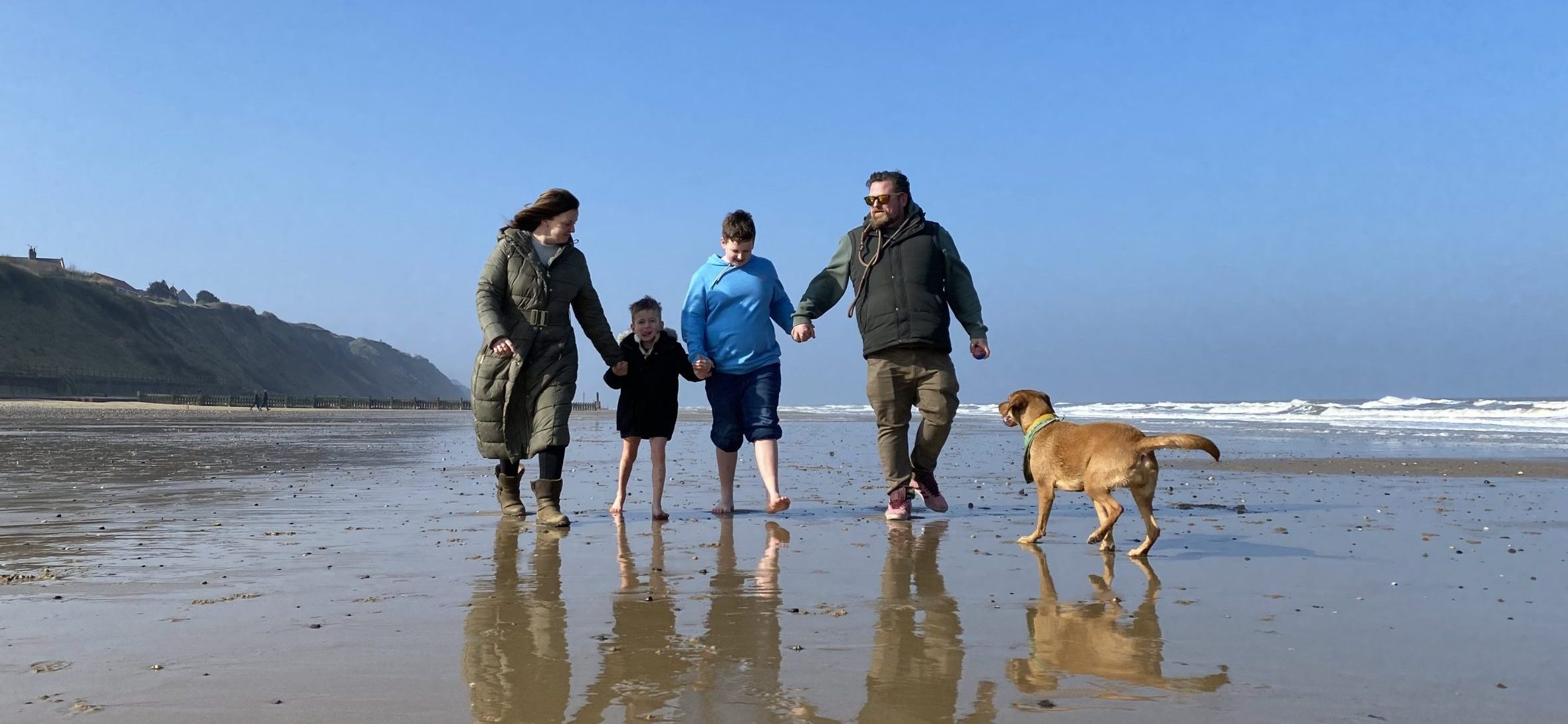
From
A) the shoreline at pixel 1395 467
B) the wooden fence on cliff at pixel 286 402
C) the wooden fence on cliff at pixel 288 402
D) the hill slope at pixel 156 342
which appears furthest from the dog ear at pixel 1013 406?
the hill slope at pixel 156 342

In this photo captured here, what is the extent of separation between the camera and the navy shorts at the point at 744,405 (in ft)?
22.1

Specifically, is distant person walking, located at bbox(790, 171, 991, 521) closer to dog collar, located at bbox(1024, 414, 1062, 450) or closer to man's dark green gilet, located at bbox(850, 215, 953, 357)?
man's dark green gilet, located at bbox(850, 215, 953, 357)

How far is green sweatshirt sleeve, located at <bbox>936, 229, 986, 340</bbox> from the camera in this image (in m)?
6.70

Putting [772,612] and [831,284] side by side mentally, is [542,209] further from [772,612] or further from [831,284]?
[772,612]

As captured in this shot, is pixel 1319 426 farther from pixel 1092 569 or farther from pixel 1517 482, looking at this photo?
pixel 1092 569

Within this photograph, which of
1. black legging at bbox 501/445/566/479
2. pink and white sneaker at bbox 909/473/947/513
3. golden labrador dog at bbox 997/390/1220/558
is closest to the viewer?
golden labrador dog at bbox 997/390/1220/558

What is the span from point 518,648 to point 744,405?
155 inches

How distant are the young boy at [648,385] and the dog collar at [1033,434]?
2.17 m

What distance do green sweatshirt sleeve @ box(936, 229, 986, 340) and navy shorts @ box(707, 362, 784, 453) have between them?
1.23 metres

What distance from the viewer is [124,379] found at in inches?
2869

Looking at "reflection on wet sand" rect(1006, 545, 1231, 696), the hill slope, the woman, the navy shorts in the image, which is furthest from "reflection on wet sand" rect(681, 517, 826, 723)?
the hill slope

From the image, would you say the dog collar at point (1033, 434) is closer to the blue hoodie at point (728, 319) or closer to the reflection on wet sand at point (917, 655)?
the reflection on wet sand at point (917, 655)

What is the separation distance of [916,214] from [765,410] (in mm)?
1551

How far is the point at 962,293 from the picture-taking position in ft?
22.2
